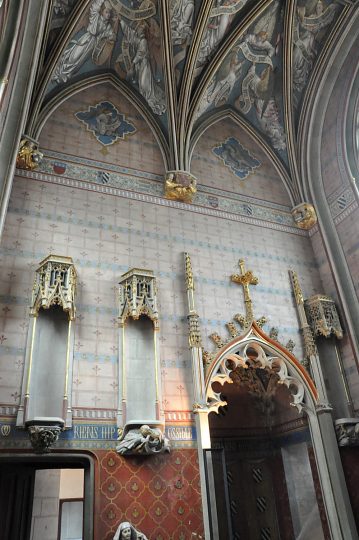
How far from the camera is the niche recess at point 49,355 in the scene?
814 cm

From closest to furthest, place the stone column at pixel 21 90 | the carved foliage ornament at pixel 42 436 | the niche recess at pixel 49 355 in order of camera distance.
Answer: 1. the carved foliage ornament at pixel 42 436
2. the niche recess at pixel 49 355
3. the stone column at pixel 21 90

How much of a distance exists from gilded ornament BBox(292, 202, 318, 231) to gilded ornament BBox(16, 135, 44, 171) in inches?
285

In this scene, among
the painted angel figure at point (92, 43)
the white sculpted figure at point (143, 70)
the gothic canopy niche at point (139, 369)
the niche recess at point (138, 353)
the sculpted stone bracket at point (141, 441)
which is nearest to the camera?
the sculpted stone bracket at point (141, 441)

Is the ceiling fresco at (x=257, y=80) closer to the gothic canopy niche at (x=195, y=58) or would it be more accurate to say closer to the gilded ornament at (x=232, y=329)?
the gothic canopy niche at (x=195, y=58)

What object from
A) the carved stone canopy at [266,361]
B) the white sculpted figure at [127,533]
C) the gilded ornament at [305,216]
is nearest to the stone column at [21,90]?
the carved stone canopy at [266,361]

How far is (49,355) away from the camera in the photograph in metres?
9.01

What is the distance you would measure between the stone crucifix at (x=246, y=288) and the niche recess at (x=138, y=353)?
2.29 m

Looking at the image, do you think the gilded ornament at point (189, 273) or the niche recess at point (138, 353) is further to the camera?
the gilded ornament at point (189, 273)

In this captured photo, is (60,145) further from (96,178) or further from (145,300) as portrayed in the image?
(145,300)

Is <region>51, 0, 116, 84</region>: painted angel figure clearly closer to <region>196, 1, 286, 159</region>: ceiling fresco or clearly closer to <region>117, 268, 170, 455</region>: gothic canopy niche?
<region>196, 1, 286, 159</region>: ceiling fresco

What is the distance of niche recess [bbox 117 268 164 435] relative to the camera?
29.9ft


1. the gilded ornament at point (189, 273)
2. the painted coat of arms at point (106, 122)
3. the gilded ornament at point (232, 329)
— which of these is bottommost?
the gilded ornament at point (232, 329)

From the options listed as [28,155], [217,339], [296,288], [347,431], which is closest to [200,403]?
[217,339]

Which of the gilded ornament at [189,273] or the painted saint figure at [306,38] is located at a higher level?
the painted saint figure at [306,38]
